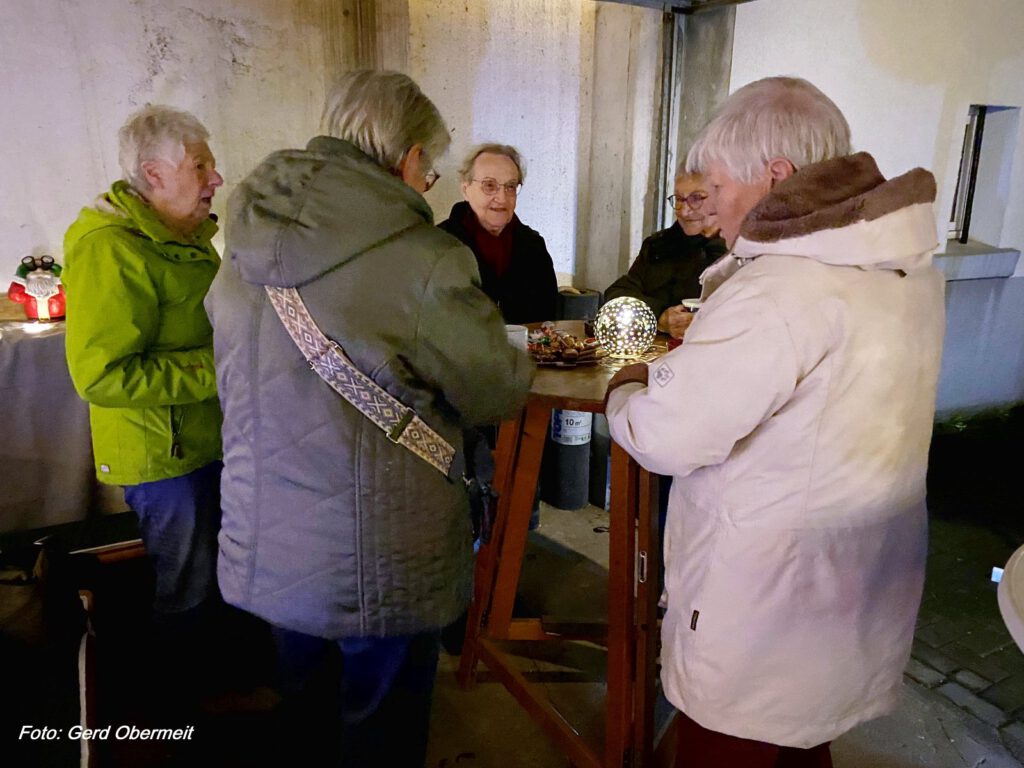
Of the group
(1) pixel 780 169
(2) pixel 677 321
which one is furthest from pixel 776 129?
(2) pixel 677 321

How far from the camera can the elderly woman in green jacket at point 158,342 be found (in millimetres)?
1841

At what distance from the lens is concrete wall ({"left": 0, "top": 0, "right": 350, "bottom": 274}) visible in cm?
306

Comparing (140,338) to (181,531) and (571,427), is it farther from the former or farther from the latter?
(571,427)

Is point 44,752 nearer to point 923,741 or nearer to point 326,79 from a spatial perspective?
point 923,741

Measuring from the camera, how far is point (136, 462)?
204cm

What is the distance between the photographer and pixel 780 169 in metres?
1.23

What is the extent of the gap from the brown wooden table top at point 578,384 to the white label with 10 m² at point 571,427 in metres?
1.61

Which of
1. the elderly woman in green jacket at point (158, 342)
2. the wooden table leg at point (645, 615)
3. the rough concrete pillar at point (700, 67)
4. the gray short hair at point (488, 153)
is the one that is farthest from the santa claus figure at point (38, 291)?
the rough concrete pillar at point (700, 67)

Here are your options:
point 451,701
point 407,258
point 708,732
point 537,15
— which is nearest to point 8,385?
point 451,701

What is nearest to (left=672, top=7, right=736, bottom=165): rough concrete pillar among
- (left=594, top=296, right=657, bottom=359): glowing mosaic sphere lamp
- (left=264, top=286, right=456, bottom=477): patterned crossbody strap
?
(left=594, top=296, right=657, bottom=359): glowing mosaic sphere lamp

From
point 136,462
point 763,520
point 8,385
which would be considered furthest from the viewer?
point 8,385

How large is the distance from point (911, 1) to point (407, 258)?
4.75 m

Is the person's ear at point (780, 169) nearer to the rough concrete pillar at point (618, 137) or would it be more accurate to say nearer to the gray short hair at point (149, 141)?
the gray short hair at point (149, 141)

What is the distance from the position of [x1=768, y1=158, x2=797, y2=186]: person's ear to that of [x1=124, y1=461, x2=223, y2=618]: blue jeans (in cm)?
179
